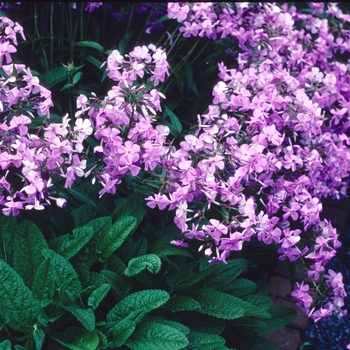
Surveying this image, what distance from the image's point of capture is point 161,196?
6.16 ft

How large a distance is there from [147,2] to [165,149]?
3.56 feet

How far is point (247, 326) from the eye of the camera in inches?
86.8

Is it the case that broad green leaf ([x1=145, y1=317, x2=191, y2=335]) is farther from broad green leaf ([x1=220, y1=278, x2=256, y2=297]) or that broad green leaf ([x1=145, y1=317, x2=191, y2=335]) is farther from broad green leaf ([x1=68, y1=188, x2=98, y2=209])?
broad green leaf ([x1=68, y1=188, x2=98, y2=209])

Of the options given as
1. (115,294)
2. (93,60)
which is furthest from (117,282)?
(93,60)

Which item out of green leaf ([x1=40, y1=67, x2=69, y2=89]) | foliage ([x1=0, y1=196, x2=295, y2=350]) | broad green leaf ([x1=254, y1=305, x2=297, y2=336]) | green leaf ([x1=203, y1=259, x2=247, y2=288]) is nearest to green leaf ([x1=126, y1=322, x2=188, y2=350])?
foliage ([x1=0, y1=196, x2=295, y2=350])

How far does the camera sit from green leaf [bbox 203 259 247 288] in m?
2.19

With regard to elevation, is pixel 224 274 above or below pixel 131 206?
below

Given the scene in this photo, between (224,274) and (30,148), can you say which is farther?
(224,274)

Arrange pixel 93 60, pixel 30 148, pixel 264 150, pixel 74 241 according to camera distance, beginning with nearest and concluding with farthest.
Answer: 1. pixel 30 148
2. pixel 74 241
3. pixel 264 150
4. pixel 93 60

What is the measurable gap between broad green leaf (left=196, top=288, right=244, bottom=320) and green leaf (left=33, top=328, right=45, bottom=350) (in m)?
0.53

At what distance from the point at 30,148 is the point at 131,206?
0.44 metres

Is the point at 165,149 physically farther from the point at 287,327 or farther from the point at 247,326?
the point at 287,327

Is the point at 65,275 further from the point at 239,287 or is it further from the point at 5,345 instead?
the point at 239,287

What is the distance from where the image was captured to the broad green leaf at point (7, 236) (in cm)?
211
